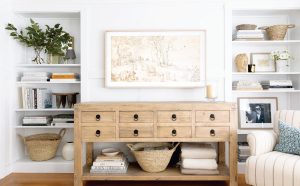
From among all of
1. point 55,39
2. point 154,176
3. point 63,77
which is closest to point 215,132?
point 154,176

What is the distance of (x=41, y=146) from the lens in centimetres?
364

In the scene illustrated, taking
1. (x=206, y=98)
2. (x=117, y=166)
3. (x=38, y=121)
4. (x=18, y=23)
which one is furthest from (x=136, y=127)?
(x=18, y=23)

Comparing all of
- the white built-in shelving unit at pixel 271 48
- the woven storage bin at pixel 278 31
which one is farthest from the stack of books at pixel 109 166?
the woven storage bin at pixel 278 31

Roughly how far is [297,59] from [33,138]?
11.0 ft

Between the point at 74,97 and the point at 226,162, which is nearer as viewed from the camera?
the point at 226,162

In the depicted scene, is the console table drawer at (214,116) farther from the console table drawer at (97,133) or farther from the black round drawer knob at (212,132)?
the console table drawer at (97,133)

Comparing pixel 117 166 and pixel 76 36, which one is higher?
pixel 76 36

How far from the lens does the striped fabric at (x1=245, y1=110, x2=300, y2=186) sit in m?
2.36

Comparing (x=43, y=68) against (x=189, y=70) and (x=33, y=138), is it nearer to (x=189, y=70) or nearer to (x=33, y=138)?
(x=33, y=138)

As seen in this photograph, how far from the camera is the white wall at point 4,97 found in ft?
11.3

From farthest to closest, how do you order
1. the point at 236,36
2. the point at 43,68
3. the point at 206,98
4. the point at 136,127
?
1. the point at 43,68
2. the point at 236,36
3. the point at 206,98
4. the point at 136,127

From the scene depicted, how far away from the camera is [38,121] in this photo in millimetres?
3732

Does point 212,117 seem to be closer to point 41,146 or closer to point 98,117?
point 98,117

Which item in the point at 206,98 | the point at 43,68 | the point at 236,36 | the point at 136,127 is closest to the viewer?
the point at 136,127
